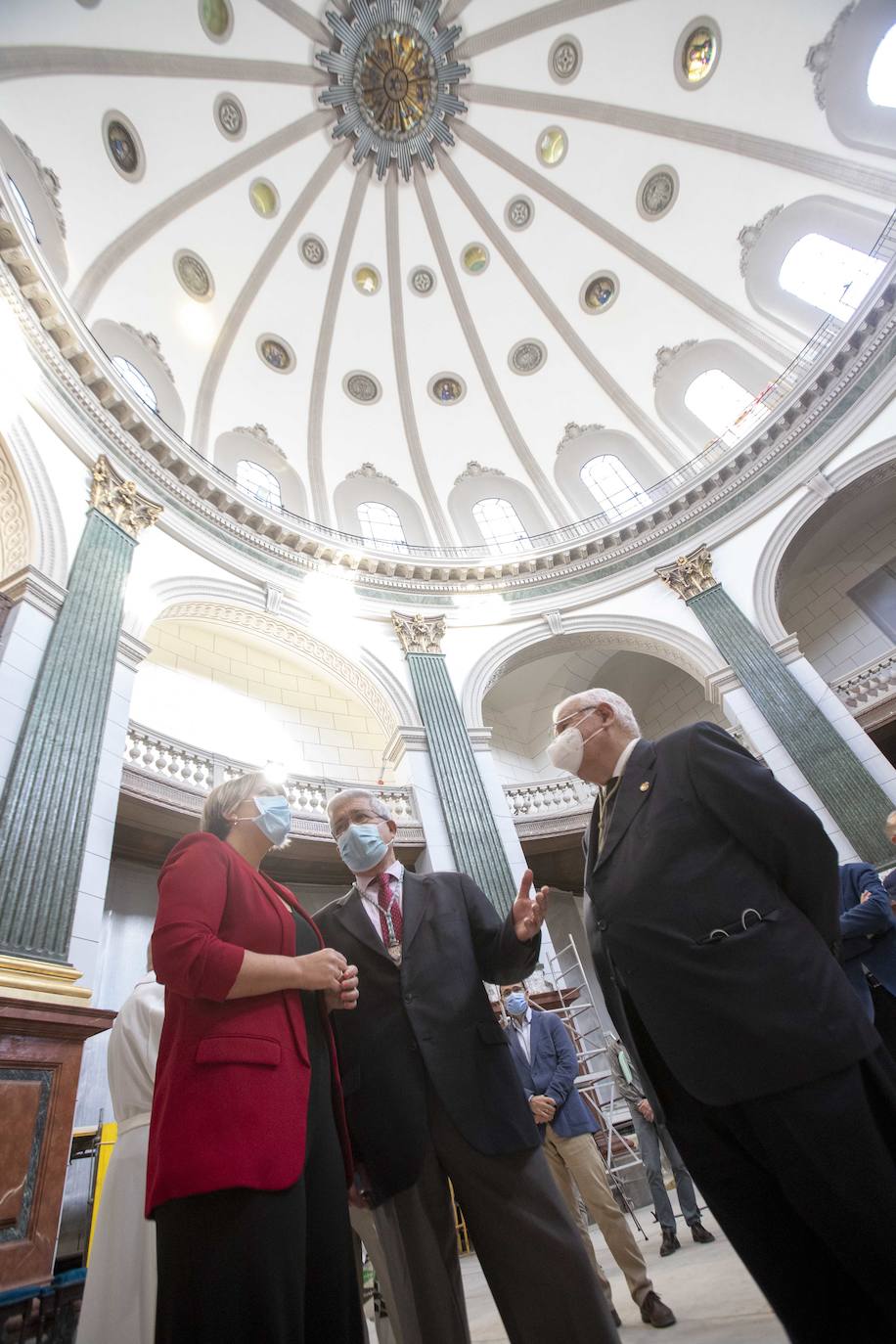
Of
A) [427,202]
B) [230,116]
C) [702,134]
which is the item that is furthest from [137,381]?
[702,134]

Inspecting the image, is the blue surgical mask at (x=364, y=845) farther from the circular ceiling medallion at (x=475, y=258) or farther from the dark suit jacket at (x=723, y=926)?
the circular ceiling medallion at (x=475, y=258)

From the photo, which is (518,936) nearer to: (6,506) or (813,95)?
(6,506)

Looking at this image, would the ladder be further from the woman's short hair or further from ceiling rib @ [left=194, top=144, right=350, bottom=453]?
ceiling rib @ [left=194, top=144, right=350, bottom=453]

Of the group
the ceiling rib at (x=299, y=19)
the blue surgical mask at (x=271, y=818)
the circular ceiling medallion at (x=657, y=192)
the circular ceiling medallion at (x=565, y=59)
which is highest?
the ceiling rib at (x=299, y=19)

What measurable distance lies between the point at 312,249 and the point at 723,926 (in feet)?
58.4

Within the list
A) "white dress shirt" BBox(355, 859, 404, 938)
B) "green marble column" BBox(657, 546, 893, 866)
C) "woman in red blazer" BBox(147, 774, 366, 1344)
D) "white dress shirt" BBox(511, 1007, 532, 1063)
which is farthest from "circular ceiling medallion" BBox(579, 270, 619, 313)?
"woman in red blazer" BBox(147, 774, 366, 1344)

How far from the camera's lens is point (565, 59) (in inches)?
577

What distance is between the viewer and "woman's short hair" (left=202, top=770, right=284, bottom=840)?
2.03m

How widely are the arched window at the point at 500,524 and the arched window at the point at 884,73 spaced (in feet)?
31.1

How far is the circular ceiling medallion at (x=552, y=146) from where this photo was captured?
600 inches

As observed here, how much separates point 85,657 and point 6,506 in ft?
7.80

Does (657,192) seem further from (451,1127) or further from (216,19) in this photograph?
(451,1127)

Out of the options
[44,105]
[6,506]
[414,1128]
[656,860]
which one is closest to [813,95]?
[44,105]

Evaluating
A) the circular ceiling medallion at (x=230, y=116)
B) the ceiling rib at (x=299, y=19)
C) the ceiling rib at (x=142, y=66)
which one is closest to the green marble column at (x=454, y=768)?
the ceiling rib at (x=142, y=66)
